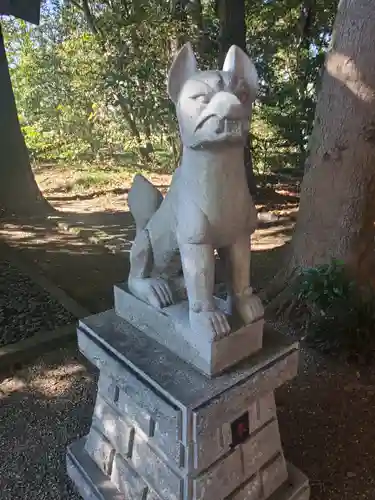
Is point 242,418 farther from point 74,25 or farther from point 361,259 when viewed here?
point 74,25

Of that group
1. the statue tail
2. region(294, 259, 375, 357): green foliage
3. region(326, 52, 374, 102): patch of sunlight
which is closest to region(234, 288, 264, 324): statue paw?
the statue tail

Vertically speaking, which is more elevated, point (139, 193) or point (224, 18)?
point (224, 18)

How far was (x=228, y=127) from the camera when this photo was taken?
3.92ft

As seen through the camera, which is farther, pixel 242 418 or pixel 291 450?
pixel 291 450

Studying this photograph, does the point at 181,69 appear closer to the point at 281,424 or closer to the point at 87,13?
the point at 281,424

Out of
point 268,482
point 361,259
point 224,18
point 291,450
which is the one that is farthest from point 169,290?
point 224,18

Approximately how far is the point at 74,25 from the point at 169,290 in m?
10.3

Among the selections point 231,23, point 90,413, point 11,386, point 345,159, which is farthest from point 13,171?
point 345,159

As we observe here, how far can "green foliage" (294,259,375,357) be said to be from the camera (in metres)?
2.85

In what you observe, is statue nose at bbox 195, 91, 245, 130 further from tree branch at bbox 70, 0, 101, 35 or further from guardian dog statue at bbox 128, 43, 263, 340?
tree branch at bbox 70, 0, 101, 35

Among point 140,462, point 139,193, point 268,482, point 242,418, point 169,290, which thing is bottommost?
point 268,482

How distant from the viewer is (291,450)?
7.12 ft

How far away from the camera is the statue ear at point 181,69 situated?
4.27ft

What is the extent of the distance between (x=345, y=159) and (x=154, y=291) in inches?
79.6
